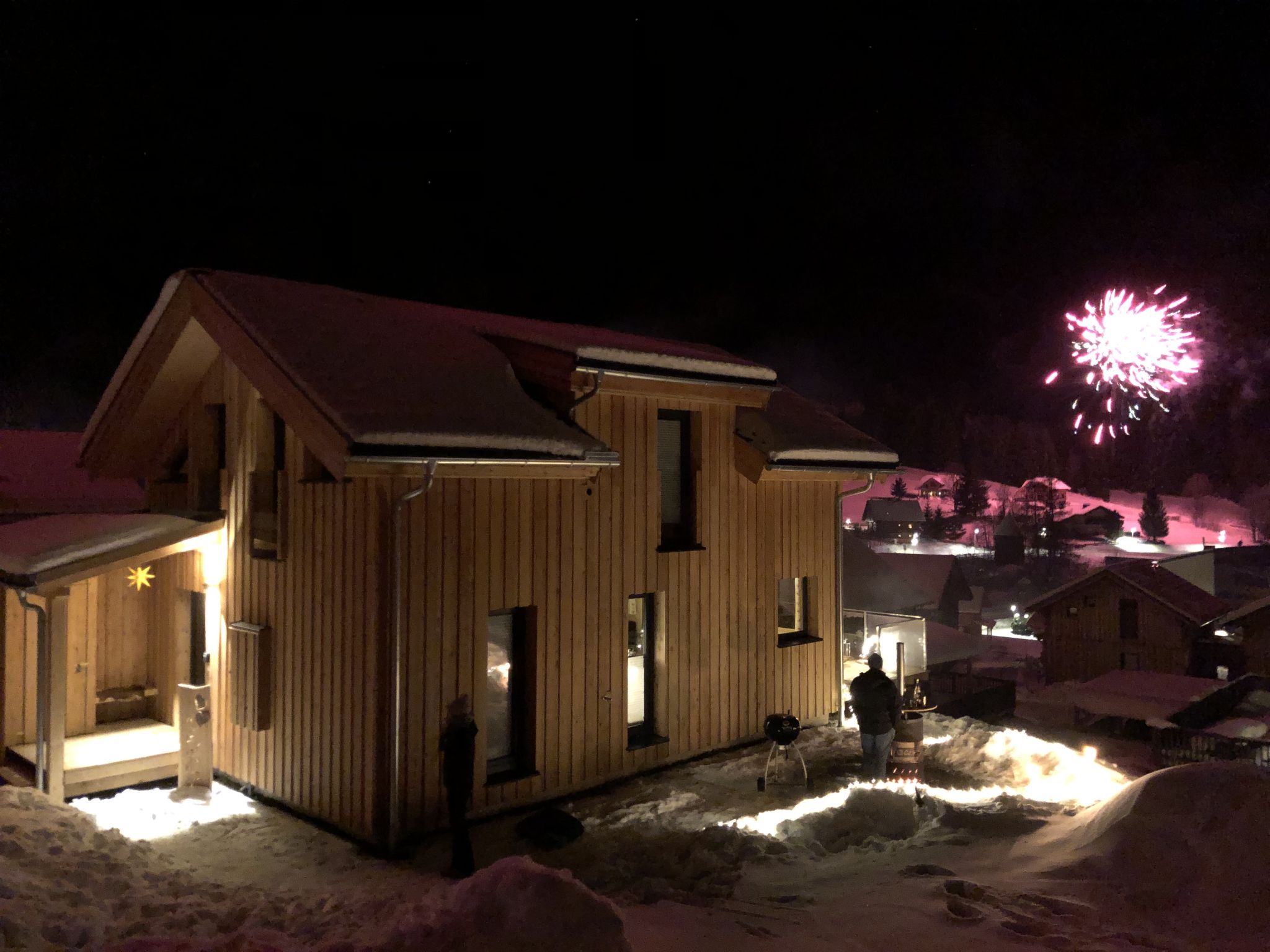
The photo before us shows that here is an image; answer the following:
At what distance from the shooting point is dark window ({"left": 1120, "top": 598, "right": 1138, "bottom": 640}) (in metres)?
37.9

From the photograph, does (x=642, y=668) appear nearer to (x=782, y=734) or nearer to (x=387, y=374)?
(x=782, y=734)

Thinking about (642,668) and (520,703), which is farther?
(642,668)

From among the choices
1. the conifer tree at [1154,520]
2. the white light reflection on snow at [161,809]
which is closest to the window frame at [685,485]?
the white light reflection on snow at [161,809]

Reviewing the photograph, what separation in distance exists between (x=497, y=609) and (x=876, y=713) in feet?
16.8

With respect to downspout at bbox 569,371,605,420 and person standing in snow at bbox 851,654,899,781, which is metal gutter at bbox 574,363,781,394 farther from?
person standing in snow at bbox 851,654,899,781

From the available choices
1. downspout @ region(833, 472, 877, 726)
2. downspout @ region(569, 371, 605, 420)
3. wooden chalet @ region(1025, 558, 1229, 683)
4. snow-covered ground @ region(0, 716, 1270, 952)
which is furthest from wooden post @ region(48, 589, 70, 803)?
wooden chalet @ region(1025, 558, 1229, 683)

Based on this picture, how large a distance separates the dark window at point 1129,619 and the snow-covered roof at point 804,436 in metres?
30.0

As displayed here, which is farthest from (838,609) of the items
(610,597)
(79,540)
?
(79,540)

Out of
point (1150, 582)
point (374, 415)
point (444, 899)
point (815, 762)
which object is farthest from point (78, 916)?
point (1150, 582)

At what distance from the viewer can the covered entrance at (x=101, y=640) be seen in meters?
9.40

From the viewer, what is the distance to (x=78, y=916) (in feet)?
19.0

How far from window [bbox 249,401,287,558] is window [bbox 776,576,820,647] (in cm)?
749

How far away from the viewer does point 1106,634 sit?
38469mm

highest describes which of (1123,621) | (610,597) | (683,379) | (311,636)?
(683,379)
